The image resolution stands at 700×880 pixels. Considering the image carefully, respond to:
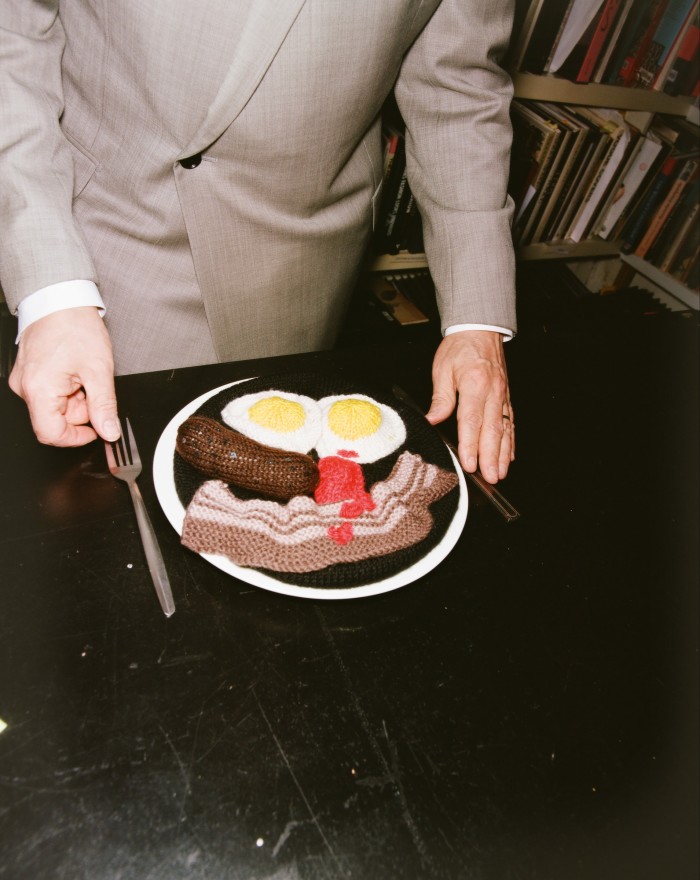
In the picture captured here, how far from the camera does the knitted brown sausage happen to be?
0.60 m

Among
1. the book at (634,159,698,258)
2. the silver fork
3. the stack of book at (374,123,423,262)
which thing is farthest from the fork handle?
the book at (634,159,698,258)

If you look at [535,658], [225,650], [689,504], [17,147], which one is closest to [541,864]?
[535,658]

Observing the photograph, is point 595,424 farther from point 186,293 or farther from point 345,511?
point 186,293

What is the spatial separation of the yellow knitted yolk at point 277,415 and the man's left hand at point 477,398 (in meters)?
0.22

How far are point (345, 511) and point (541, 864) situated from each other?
1.15 ft

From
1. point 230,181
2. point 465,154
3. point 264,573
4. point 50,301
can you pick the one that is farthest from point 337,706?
point 465,154

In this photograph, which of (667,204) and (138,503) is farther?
(667,204)

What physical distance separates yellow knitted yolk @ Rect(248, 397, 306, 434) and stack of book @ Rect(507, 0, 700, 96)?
143 cm

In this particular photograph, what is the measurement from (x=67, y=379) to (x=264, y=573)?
34cm

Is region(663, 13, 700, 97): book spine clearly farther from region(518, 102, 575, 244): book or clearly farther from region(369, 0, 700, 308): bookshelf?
region(518, 102, 575, 244): book

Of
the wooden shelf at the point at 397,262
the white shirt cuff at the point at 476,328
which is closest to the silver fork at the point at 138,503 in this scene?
the white shirt cuff at the point at 476,328

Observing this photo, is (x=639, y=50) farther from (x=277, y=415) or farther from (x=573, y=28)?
(x=277, y=415)

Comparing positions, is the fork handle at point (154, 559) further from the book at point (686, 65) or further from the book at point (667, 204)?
the book at point (667, 204)

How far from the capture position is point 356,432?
27.4 inches
